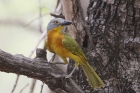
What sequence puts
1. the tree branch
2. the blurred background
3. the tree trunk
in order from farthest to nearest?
the blurred background → the tree trunk → the tree branch

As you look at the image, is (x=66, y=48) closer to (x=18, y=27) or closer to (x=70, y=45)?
(x=70, y=45)

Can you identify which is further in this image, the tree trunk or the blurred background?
the blurred background

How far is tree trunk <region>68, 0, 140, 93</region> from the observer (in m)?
1.90

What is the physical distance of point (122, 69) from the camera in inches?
75.1

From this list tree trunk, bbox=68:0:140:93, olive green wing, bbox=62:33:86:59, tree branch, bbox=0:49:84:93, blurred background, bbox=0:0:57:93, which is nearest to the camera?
tree branch, bbox=0:49:84:93

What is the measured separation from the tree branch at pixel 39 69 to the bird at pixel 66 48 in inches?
5.8

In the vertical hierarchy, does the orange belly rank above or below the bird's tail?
above

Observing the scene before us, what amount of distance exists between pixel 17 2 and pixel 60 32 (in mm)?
1740

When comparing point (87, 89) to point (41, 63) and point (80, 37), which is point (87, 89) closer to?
point (80, 37)

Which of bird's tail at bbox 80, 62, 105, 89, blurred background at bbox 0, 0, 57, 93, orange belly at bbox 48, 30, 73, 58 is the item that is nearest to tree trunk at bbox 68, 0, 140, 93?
→ bird's tail at bbox 80, 62, 105, 89

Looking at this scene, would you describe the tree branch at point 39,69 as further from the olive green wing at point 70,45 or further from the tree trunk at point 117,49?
the tree trunk at point 117,49

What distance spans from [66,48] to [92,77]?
246mm

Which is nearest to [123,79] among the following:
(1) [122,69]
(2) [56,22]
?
(1) [122,69]

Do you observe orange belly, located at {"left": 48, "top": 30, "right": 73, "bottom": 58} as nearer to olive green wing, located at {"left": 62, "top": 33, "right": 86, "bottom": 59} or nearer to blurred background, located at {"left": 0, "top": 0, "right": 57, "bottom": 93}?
olive green wing, located at {"left": 62, "top": 33, "right": 86, "bottom": 59}
